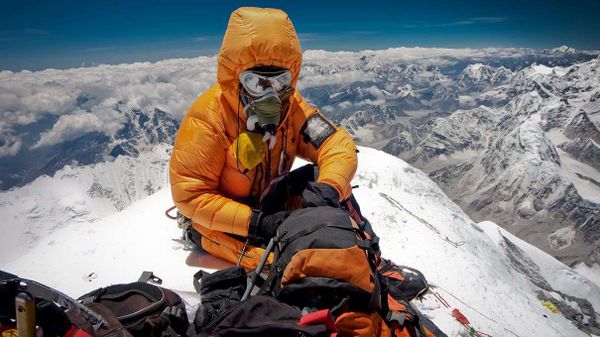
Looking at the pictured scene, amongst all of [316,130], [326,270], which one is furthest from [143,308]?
[316,130]

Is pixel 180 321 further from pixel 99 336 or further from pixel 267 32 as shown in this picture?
pixel 267 32

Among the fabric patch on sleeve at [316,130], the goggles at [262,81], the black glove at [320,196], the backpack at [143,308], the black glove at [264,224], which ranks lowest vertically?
the backpack at [143,308]

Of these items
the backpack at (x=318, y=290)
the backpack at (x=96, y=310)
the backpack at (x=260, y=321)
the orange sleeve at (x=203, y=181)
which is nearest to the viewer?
the backpack at (x=96, y=310)

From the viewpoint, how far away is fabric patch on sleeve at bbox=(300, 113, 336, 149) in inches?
257

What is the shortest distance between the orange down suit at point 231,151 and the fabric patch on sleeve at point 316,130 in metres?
0.39

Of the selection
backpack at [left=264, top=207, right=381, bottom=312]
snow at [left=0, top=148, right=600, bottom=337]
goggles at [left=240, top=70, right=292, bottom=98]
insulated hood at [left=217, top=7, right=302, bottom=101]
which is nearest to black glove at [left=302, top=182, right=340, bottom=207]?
backpack at [left=264, top=207, right=381, bottom=312]

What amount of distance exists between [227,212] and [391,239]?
17.8 ft

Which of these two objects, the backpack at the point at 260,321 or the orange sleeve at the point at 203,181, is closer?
the backpack at the point at 260,321

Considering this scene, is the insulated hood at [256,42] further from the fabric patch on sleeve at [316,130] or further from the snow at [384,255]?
the snow at [384,255]

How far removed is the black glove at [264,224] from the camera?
5.32 m

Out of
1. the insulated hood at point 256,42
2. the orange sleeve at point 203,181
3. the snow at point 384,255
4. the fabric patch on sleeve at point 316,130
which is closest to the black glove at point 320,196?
the orange sleeve at point 203,181

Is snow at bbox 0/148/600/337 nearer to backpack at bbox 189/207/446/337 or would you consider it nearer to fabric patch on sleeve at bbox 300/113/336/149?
backpack at bbox 189/207/446/337

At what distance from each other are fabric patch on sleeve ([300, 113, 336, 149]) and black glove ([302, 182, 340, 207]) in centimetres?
140

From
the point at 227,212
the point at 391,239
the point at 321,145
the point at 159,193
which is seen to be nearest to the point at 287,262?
the point at 227,212
